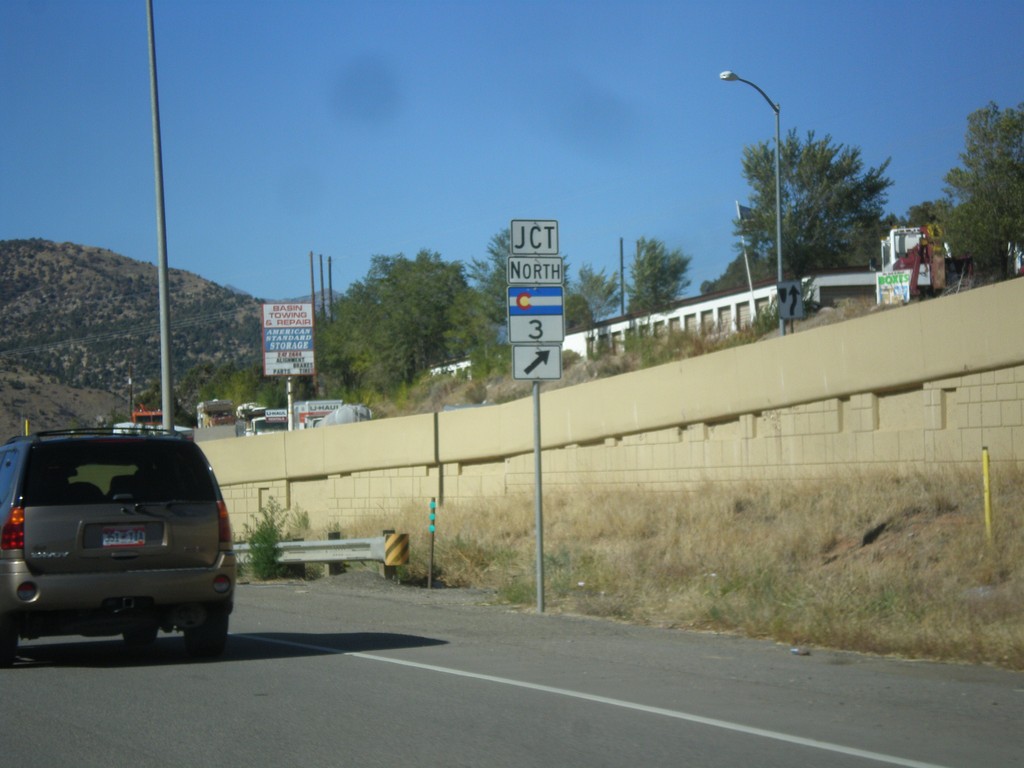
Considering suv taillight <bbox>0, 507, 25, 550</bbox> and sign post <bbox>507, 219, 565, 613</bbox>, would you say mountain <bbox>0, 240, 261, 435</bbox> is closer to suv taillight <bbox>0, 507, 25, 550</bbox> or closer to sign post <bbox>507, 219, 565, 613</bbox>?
sign post <bbox>507, 219, 565, 613</bbox>

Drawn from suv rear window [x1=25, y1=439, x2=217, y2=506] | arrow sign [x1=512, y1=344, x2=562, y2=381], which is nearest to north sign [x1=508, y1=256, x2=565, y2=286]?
arrow sign [x1=512, y1=344, x2=562, y2=381]

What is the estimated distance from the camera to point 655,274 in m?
73.6

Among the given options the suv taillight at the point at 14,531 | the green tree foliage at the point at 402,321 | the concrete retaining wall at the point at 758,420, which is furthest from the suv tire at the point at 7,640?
the green tree foliage at the point at 402,321

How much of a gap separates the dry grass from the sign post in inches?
78.9

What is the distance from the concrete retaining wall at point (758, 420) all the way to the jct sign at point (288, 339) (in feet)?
85.1

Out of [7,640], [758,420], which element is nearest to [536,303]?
[758,420]

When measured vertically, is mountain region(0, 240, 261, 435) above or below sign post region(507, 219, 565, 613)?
above

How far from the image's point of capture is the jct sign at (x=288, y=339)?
55031 mm

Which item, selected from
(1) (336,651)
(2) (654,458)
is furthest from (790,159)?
(1) (336,651)

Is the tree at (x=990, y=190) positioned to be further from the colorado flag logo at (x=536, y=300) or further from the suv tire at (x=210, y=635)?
the suv tire at (x=210, y=635)

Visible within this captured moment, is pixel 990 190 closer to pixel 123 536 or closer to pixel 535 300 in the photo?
pixel 535 300

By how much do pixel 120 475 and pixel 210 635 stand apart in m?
1.70

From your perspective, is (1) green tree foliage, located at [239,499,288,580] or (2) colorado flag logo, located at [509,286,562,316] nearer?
(2) colorado flag logo, located at [509,286,562,316]

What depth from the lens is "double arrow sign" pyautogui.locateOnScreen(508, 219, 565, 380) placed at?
596 inches
